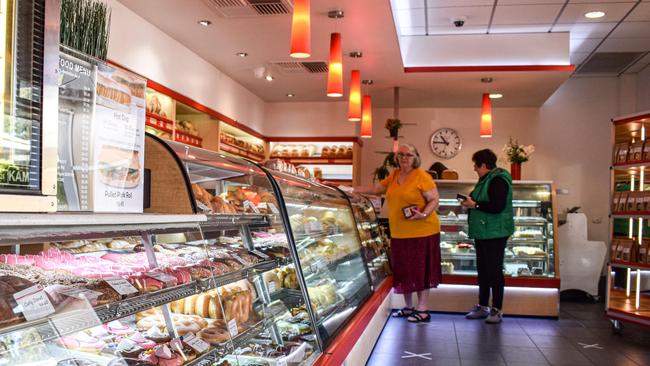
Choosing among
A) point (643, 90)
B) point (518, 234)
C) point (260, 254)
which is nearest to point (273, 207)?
point (260, 254)

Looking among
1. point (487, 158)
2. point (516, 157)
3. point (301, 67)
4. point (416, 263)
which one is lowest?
point (416, 263)

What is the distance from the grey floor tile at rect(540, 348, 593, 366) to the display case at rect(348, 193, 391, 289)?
1.55 m

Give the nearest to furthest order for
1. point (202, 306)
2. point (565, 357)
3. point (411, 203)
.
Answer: point (202, 306)
point (565, 357)
point (411, 203)

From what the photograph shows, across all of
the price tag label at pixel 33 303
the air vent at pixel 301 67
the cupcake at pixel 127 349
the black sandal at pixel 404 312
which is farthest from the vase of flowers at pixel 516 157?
the price tag label at pixel 33 303

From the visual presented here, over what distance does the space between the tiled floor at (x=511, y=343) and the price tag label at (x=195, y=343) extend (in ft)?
8.35

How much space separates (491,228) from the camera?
614cm

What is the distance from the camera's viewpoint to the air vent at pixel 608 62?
9502 mm

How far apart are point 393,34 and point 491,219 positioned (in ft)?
7.83

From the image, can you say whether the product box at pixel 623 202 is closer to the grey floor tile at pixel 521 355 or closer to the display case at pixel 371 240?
the grey floor tile at pixel 521 355

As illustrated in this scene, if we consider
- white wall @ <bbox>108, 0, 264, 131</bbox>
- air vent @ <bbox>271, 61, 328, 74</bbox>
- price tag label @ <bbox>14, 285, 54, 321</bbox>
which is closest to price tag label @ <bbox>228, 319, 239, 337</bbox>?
price tag label @ <bbox>14, 285, 54, 321</bbox>

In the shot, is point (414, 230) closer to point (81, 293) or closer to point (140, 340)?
point (140, 340)

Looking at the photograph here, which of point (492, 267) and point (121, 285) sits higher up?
point (121, 285)

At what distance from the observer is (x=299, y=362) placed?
258 centimetres

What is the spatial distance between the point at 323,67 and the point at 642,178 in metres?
4.24
